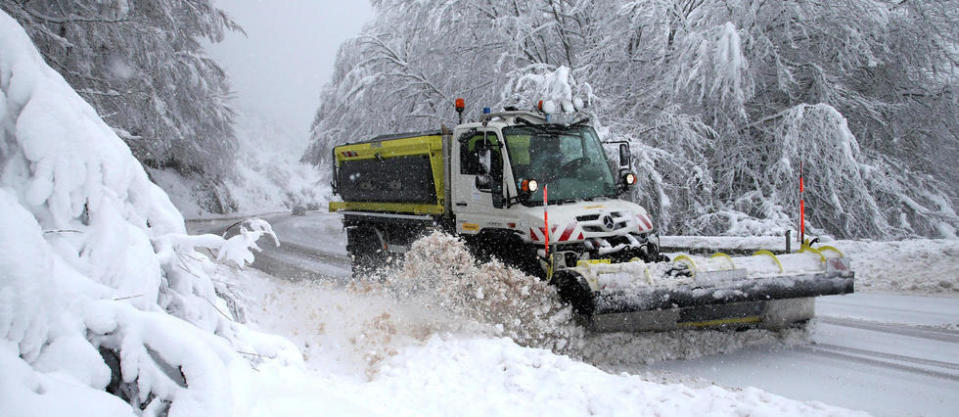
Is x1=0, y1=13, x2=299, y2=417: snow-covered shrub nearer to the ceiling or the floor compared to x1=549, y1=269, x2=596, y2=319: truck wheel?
nearer to the ceiling

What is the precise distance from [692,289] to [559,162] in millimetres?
2411

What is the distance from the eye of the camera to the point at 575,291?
17.4 ft

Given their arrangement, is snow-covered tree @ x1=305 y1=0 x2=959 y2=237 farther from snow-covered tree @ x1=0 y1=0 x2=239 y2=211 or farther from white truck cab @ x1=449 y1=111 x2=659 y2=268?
snow-covered tree @ x1=0 y1=0 x2=239 y2=211

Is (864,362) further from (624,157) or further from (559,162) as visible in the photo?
(559,162)

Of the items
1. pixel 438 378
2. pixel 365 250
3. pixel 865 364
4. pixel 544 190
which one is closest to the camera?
pixel 438 378

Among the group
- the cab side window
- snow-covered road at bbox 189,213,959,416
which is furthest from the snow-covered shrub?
the cab side window

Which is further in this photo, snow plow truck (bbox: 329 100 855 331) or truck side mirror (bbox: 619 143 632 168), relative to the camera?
truck side mirror (bbox: 619 143 632 168)

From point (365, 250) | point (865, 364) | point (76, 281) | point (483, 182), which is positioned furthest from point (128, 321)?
point (365, 250)

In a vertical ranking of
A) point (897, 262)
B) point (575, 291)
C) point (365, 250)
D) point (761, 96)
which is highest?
point (761, 96)

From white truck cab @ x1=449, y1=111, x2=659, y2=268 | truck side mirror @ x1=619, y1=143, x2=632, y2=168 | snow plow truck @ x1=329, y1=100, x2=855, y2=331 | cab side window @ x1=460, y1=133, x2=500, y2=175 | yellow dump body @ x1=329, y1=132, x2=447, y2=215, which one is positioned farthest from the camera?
yellow dump body @ x1=329, y1=132, x2=447, y2=215

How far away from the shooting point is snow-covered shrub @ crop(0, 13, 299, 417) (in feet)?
6.22

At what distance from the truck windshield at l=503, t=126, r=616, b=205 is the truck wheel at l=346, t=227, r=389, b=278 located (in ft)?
11.0

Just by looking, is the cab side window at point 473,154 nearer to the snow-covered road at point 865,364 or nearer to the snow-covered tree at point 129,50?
the snow-covered road at point 865,364

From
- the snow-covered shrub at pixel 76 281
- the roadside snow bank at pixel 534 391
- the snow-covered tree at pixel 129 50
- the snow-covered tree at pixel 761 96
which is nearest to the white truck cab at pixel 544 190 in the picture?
the roadside snow bank at pixel 534 391
